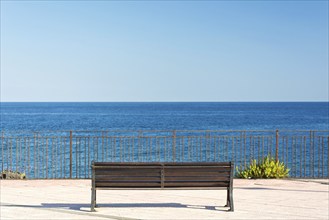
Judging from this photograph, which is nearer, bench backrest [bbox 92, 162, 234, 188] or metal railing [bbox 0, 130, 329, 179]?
bench backrest [bbox 92, 162, 234, 188]

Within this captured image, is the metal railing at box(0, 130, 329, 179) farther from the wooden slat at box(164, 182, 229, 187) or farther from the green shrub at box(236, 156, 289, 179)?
the wooden slat at box(164, 182, 229, 187)

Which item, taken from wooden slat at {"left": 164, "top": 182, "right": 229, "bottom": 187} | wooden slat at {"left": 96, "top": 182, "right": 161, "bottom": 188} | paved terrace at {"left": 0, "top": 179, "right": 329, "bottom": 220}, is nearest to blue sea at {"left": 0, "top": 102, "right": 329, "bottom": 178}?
paved terrace at {"left": 0, "top": 179, "right": 329, "bottom": 220}

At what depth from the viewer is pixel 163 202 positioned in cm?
1074

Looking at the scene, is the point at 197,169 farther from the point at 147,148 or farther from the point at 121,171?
the point at 147,148

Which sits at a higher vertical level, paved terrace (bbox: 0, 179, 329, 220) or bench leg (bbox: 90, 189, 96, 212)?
bench leg (bbox: 90, 189, 96, 212)

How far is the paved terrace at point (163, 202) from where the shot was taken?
9414 millimetres

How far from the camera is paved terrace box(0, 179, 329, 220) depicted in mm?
9414

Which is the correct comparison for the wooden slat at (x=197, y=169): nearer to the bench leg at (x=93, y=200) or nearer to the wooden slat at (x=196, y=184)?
the wooden slat at (x=196, y=184)

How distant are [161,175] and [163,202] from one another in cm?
139

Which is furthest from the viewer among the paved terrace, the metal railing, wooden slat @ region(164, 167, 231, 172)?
the metal railing

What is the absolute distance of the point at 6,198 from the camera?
1102 cm

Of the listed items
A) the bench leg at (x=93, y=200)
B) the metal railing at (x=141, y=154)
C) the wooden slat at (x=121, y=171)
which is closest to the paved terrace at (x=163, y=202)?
the bench leg at (x=93, y=200)

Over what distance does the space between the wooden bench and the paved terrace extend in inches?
18.8

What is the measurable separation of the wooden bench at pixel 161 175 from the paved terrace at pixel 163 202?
1.57 feet
